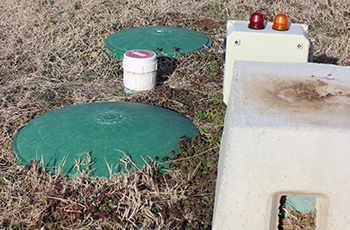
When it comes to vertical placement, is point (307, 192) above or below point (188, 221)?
above

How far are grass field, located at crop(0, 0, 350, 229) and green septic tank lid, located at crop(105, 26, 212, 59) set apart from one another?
0.50 feet

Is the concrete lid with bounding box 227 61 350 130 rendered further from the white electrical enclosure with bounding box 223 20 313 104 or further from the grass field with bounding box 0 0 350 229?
the white electrical enclosure with bounding box 223 20 313 104

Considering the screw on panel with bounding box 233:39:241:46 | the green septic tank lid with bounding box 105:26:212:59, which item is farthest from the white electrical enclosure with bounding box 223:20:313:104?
the green septic tank lid with bounding box 105:26:212:59

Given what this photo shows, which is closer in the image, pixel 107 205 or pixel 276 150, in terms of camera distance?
pixel 276 150

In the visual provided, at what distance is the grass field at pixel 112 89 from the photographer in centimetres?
289

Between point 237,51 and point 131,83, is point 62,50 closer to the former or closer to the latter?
point 131,83

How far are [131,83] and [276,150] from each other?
9.92ft

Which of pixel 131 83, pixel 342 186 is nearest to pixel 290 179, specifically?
pixel 342 186

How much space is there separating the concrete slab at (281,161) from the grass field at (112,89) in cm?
34

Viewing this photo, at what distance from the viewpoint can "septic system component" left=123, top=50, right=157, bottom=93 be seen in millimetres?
4562

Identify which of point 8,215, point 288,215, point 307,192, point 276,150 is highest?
point 276,150

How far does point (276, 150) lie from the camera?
1.98 m

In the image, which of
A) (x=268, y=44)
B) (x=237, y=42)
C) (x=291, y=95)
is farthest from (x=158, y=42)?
(x=291, y=95)

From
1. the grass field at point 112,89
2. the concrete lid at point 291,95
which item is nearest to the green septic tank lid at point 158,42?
the grass field at point 112,89
